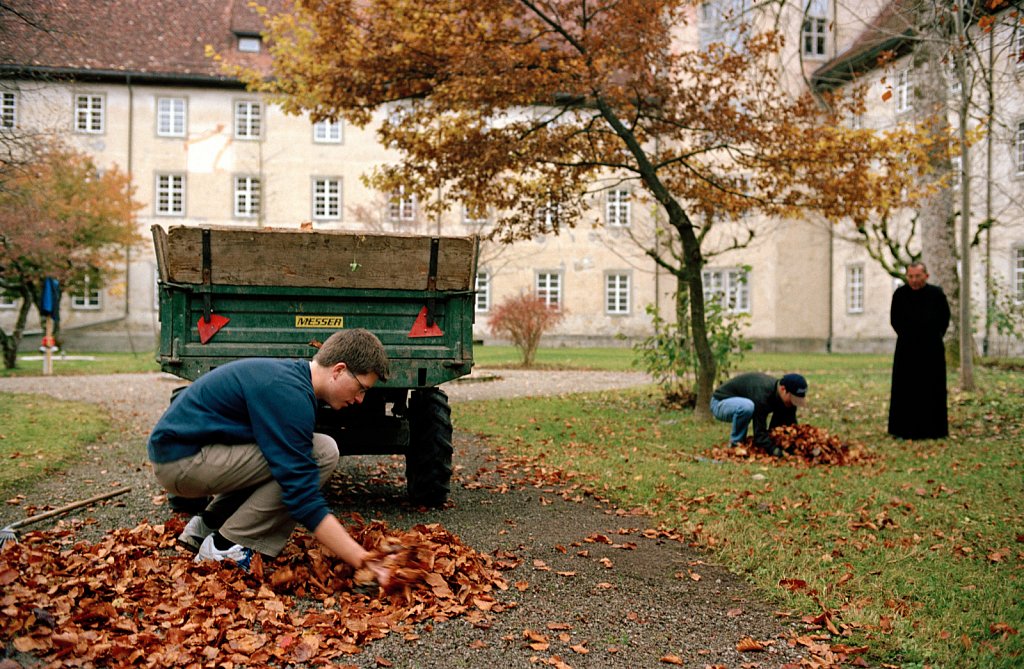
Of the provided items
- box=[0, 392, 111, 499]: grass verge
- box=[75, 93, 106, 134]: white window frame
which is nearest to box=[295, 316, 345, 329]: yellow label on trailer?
box=[0, 392, 111, 499]: grass verge

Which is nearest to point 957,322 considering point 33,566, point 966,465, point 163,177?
point 966,465

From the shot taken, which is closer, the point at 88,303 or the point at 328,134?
the point at 88,303

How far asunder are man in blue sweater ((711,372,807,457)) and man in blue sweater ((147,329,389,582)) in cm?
527

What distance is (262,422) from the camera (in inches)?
167

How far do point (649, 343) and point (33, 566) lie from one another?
1078 cm

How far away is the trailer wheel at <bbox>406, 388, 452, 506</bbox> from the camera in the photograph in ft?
21.1

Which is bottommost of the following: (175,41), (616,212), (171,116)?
(616,212)

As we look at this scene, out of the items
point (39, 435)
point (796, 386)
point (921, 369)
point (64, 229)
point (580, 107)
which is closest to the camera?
point (796, 386)

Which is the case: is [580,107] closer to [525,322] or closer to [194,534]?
[194,534]

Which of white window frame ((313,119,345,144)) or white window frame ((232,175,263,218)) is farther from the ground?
white window frame ((313,119,345,144))

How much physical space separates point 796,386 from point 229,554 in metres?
5.69

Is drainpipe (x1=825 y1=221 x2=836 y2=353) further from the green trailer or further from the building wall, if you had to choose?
the green trailer

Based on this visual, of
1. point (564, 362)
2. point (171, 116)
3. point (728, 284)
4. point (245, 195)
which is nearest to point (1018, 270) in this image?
point (728, 284)

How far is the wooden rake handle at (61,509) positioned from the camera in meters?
5.41
